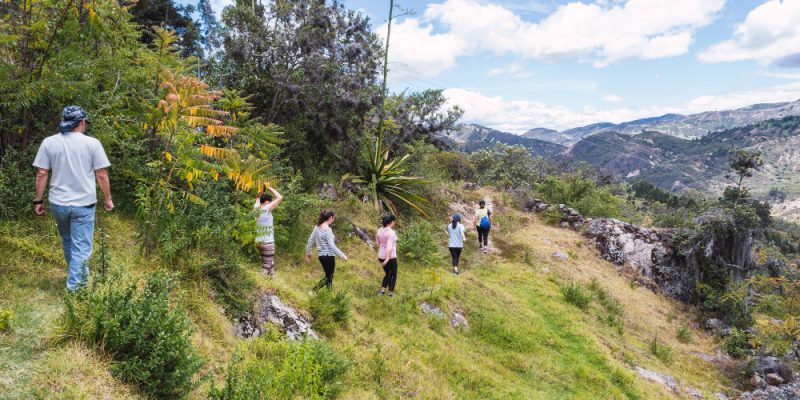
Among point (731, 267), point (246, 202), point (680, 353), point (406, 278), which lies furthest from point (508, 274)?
point (731, 267)

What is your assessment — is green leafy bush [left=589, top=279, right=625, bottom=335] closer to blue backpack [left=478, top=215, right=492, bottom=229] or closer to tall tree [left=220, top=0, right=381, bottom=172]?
blue backpack [left=478, top=215, right=492, bottom=229]

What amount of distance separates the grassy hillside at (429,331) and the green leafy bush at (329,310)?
129 millimetres

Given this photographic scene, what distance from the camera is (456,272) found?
35.8 ft

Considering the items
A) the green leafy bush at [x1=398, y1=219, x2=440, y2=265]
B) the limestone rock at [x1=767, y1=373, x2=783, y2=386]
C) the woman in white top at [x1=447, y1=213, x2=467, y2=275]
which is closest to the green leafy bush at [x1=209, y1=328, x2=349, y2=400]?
the green leafy bush at [x1=398, y1=219, x2=440, y2=265]

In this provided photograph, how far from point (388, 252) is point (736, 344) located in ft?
36.5

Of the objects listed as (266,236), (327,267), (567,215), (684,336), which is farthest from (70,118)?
(567,215)

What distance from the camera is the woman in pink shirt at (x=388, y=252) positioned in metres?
7.61

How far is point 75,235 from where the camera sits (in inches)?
153

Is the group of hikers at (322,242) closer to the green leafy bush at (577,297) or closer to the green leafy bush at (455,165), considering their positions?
the green leafy bush at (577,297)

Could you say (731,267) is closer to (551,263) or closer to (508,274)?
(551,263)

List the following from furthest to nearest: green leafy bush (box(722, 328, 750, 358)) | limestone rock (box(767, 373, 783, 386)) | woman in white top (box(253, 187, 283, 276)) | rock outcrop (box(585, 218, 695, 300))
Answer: rock outcrop (box(585, 218, 695, 300))
green leafy bush (box(722, 328, 750, 358))
limestone rock (box(767, 373, 783, 386))
woman in white top (box(253, 187, 283, 276))

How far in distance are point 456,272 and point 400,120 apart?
28.4 feet

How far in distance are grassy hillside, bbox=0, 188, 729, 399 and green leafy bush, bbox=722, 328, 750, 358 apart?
452mm

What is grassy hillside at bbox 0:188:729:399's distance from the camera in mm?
3119
